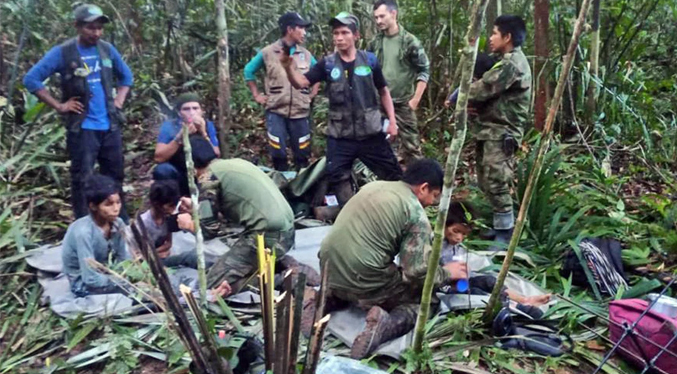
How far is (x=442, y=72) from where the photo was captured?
8.62 meters

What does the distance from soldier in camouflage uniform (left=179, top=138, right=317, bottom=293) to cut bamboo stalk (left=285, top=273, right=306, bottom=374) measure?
5.51ft

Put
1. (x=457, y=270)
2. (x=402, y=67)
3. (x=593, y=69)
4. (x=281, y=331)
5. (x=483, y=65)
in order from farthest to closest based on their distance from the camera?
(x=593, y=69) → (x=402, y=67) → (x=483, y=65) → (x=457, y=270) → (x=281, y=331)

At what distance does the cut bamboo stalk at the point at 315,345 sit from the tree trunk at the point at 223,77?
155 inches

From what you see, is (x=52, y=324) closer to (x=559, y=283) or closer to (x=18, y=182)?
(x=18, y=182)

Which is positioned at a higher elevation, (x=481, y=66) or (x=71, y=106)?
(x=481, y=66)

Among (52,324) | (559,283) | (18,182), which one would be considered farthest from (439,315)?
(18,182)

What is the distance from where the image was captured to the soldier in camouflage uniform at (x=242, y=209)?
453 centimetres

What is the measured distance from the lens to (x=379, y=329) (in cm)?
393

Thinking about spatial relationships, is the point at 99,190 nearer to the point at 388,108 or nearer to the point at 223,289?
the point at 223,289

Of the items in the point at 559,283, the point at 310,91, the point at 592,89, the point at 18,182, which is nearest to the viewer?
the point at 559,283

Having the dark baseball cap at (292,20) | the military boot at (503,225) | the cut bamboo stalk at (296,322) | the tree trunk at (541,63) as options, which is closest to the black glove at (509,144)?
the military boot at (503,225)

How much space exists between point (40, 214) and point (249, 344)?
323 centimetres

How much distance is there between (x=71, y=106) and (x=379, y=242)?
2.90 m

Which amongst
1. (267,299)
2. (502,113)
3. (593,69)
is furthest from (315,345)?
(593,69)
